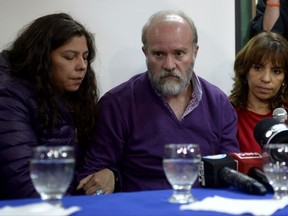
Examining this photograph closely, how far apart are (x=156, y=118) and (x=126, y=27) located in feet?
1.74

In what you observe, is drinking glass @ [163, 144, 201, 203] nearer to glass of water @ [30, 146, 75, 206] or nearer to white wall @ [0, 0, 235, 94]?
glass of water @ [30, 146, 75, 206]

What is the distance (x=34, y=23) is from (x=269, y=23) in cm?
118

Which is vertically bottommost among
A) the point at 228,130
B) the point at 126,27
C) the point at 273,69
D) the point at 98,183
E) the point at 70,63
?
the point at 98,183

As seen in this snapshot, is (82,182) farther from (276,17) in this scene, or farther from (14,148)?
(276,17)

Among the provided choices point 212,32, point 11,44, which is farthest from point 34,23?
point 212,32

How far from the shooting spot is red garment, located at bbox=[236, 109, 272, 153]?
2031 millimetres

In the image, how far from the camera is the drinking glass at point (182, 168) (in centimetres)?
101

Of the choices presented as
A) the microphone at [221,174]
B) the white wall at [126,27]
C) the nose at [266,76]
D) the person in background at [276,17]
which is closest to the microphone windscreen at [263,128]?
the microphone at [221,174]

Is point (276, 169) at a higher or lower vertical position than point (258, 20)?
lower

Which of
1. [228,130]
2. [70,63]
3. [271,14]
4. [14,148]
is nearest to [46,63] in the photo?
[70,63]

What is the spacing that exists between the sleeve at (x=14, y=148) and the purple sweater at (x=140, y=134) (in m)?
0.32

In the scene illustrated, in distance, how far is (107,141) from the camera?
1.77m

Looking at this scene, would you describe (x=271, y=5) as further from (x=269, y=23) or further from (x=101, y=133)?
(x=101, y=133)

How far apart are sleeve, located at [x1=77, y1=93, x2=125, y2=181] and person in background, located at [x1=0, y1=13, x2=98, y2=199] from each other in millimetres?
41
